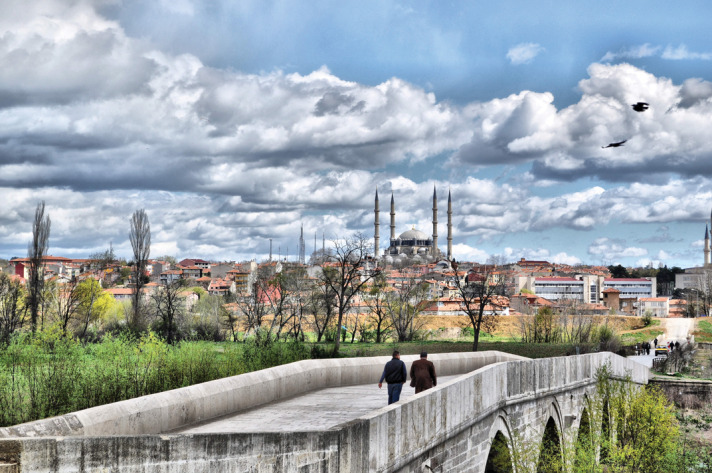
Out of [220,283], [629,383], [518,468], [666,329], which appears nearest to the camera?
[518,468]

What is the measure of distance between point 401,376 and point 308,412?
163 cm

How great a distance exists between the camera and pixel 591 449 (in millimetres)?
21484

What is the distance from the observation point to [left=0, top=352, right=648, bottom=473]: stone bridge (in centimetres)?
677

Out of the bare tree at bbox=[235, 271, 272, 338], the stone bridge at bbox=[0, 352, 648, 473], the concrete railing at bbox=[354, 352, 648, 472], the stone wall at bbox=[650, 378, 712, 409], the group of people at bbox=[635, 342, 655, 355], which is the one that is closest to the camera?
the stone bridge at bbox=[0, 352, 648, 473]

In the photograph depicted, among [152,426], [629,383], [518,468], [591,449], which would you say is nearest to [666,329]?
[629,383]

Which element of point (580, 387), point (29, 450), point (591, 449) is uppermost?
point (29, 450)

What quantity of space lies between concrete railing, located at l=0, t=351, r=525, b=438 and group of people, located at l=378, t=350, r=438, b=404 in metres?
2.28

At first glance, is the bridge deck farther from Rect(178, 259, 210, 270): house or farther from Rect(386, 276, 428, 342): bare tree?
Rect(178, 259, 210, 270): house

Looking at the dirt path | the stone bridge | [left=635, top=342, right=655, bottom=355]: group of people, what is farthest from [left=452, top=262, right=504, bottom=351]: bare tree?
the stone bridge

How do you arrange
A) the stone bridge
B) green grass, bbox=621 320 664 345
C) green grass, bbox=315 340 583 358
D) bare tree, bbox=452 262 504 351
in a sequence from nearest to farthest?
the stone bridge → green grass, bbox=315 340 583 358 → bare tree, bbox=452 262 504 351 → green grass, bbox=621 320 664 345

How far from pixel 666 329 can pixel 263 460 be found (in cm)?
7527

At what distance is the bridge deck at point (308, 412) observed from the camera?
10652 millimetres

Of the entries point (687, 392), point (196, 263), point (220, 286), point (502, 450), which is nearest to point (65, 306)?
point (687, 392)

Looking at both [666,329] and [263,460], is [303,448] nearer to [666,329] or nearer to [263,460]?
[263,460]
